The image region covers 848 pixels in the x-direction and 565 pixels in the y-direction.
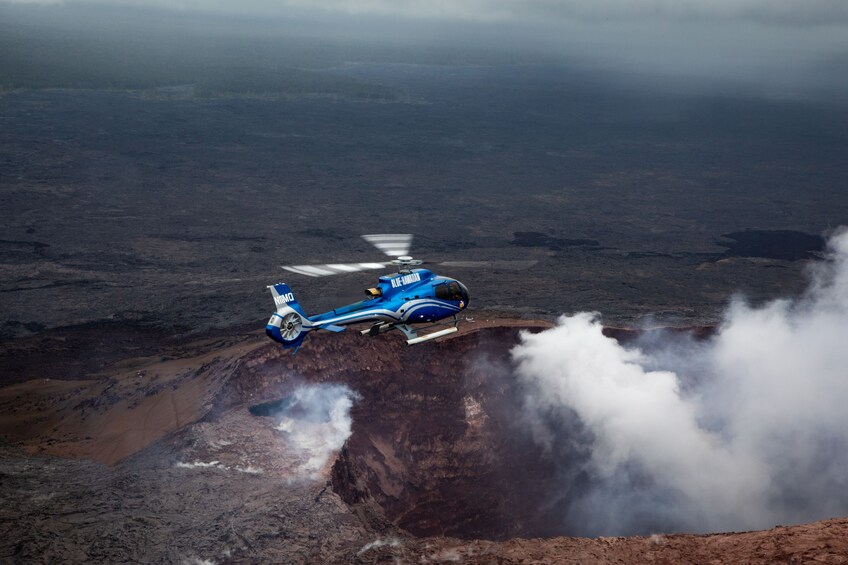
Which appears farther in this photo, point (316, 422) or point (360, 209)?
point (360, 209)

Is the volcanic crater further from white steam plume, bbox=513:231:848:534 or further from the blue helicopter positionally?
the blue helicopter

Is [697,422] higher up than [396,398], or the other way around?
[396,398]

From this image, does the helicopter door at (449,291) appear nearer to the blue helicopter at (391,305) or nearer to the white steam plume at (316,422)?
the blue helicopter at (391,305)

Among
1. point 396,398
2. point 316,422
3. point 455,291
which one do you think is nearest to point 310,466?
point 316,422

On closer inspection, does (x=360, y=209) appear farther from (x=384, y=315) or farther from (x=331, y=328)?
(x=331, y=328)

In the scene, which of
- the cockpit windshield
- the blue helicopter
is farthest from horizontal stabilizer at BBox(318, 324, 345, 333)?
the cockpit windshield

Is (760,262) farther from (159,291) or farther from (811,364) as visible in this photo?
(159,291)

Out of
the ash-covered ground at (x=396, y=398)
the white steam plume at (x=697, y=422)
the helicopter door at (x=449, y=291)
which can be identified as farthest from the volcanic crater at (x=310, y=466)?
the helicopter door at (x=449, y=291)
